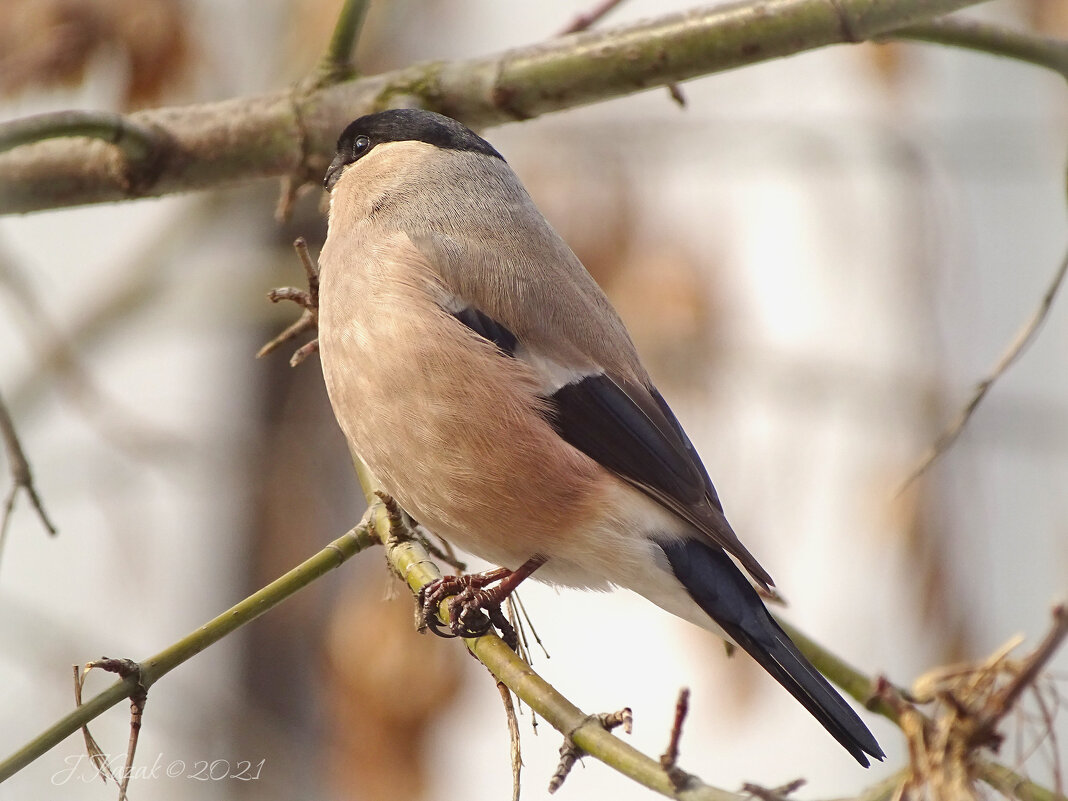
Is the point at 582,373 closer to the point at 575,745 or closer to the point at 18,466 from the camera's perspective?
the point at 575,745

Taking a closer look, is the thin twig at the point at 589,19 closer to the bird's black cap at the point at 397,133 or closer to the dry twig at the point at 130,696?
the bird's black cap at the point at 397,133

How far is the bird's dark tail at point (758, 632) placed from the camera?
194 cm

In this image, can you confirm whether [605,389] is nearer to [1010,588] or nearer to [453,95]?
[453,95]

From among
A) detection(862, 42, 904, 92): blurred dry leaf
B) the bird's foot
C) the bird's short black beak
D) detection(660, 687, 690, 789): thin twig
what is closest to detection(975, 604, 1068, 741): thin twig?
detection(660, 687, 690, 789): thin twig

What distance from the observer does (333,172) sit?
2.53m

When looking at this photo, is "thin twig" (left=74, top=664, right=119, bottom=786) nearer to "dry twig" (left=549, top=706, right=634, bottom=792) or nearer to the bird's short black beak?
"dry twig" (left=549, top=706, right=634, bottom=792)

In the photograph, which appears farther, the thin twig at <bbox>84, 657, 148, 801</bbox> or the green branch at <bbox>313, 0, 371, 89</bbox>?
the green branch at <bbox>313, 0, 371, 89</bbox>

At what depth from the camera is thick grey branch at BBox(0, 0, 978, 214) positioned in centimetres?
218

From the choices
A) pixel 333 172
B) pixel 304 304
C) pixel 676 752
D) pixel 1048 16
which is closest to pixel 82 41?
pixel 333 172

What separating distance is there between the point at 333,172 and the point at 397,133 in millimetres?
187

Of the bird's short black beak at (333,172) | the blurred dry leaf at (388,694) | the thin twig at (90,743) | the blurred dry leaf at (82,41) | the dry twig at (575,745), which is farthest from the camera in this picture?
the blurred dry leaf at (388,694)

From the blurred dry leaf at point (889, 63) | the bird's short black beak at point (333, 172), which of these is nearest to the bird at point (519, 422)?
the bird's short black beak at point (333, 172)

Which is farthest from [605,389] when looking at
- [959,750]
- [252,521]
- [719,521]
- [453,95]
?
[252,521]

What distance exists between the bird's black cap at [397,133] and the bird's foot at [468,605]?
3.18ft
